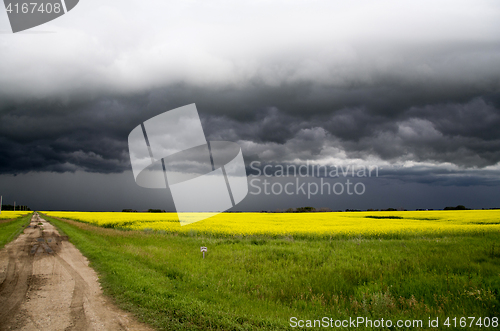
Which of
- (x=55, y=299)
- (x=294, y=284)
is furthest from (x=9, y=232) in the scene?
(x=294, y=284)

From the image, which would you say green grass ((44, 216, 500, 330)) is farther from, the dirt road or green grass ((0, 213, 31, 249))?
green grass ((0, 213, 31, 249))

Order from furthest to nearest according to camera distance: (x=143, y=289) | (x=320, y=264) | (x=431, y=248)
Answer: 1. (x=431, y=248)
2. (x=320, y=264)
3. (x=143, y=289)

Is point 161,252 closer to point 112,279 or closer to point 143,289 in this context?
point 112,279

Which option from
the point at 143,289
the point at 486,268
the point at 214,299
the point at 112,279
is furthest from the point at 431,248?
the point at 112,279

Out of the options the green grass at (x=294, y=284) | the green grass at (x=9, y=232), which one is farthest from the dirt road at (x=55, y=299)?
the green grass at (x=9, y=232)

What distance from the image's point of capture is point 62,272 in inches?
380

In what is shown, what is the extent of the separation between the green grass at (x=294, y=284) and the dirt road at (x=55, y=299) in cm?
45

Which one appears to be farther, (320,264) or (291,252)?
(291,252)

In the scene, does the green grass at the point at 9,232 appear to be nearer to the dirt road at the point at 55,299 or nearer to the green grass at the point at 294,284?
the dirt road at the point at 55,299

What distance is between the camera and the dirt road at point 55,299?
538cm

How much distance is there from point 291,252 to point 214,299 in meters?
6.47

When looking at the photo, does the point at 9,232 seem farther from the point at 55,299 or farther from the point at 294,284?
the point at 294,284

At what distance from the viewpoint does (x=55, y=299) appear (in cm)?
680

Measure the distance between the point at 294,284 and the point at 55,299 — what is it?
258 inches
